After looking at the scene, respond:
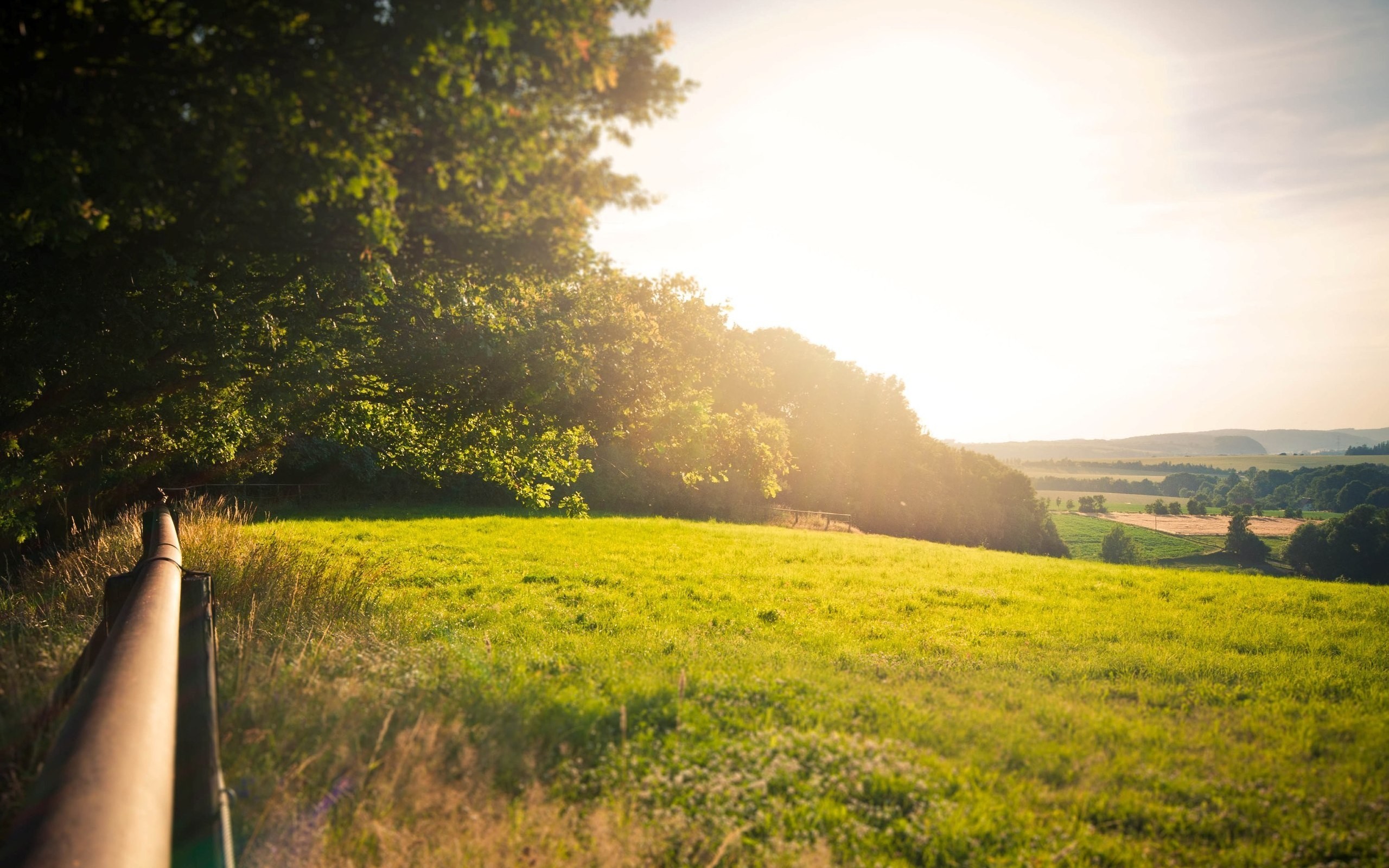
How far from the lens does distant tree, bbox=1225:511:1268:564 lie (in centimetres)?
6656

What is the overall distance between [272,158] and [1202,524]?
108m

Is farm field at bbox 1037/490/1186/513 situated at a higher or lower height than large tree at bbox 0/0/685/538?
lower

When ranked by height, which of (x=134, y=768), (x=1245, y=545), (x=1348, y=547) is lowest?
(x=1245, y=545)

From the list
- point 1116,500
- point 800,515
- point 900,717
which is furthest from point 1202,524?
point 900,717

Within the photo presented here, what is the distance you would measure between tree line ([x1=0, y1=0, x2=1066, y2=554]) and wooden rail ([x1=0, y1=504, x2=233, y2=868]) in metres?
3.21

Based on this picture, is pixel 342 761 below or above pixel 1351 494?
above

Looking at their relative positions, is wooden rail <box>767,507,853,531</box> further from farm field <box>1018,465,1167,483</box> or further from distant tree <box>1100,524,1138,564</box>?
farm field <box>1018,465,1167,483</box>

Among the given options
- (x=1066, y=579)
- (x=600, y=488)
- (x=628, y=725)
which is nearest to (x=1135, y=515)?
(x=600, y=488)

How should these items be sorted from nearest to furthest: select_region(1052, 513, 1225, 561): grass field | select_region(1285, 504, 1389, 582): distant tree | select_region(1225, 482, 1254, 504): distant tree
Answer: select_region(1285, 504, 1389, 582): distant tree
select_region(1052, 513, 1225, 561): grass field
select_region(1225, 482, 1254, 504): distant tree

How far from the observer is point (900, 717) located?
6828mm

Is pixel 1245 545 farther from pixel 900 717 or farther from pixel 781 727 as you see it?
pixel 781 727

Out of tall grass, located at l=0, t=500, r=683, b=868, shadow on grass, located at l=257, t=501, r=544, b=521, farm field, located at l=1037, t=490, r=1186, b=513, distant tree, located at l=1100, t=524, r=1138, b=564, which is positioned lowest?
distant tree, located at l=1100, t=524, r=1138, b=564

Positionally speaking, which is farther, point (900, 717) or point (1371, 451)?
point (1371, 451)

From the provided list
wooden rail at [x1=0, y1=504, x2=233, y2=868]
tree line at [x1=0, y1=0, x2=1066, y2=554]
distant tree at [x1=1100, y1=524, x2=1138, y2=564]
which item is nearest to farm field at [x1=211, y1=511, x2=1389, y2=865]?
wooden rail at [x1=0, y1=504, x2=233, y2=868]
